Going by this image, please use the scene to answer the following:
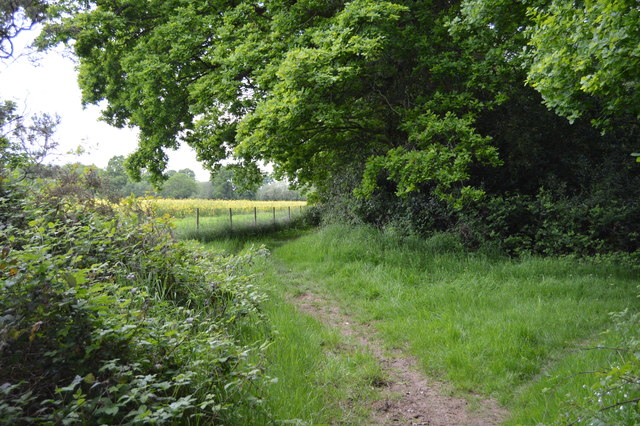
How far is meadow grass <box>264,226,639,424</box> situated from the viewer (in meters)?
4.39

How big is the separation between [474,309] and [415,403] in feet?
8.48

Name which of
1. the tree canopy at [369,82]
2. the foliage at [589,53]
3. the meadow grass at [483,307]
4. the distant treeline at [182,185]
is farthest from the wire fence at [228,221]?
the foliage at [589,53]

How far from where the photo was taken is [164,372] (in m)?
3.23

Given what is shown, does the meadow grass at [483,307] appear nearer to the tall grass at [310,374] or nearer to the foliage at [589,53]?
the tall grass at [310,374]

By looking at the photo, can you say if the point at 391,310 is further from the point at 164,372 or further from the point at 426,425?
the point at 164,372

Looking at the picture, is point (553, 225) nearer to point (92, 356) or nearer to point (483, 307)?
point (483, 307)

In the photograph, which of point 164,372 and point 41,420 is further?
point 164,372

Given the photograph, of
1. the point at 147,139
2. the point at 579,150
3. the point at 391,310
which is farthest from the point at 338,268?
the point at 147,139

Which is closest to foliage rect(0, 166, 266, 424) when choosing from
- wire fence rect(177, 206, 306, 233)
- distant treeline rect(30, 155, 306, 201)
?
distant treeline rect(30, 155, 306, 201)

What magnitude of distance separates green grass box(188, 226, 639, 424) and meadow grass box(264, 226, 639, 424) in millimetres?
16

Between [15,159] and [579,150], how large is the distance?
14.0 meters

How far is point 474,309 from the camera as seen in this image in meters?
6.36

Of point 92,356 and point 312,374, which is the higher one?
point 92,356

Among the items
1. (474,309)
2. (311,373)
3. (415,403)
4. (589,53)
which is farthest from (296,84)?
(415,403)
